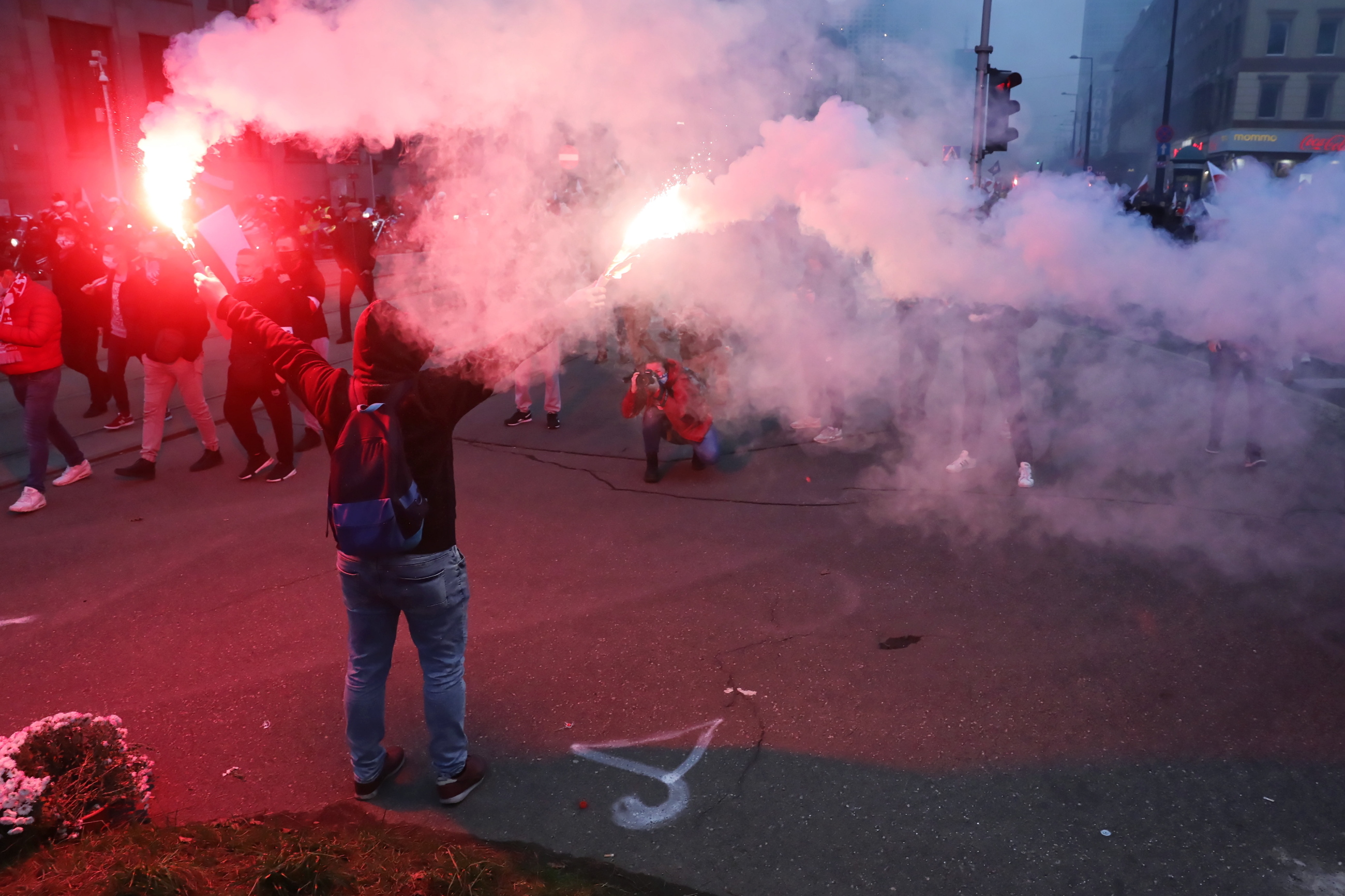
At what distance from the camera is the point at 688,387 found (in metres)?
7.31

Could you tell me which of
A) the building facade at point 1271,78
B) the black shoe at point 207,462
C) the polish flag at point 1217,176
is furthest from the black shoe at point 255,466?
the building facade at point 1271,78

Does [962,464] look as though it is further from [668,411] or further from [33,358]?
[33,358]

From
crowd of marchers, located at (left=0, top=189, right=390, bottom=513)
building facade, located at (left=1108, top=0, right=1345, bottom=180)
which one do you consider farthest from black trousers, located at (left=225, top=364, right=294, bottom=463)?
building facade, located at (left=1108, top=0, right=1345, bottom=180)

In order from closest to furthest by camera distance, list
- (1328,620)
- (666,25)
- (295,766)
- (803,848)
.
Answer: (803,848) < (295,766) < (1328,620) < (666,25)

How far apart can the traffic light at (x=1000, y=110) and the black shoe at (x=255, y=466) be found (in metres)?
9.67

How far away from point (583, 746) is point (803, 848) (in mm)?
1023

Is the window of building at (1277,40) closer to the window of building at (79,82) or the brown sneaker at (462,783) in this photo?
the window of building at (79,82)

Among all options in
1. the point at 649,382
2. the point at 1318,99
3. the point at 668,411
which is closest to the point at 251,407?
the point at 649,382

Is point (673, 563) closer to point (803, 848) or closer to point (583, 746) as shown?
point (583, 746)

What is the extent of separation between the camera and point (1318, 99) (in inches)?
1687

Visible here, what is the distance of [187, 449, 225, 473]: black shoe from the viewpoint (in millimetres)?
7793

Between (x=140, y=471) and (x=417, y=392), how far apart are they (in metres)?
5.58

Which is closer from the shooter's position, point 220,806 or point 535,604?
point 220,806

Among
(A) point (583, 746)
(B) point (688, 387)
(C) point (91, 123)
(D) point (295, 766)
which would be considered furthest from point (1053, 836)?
(C) point (91, 123)
